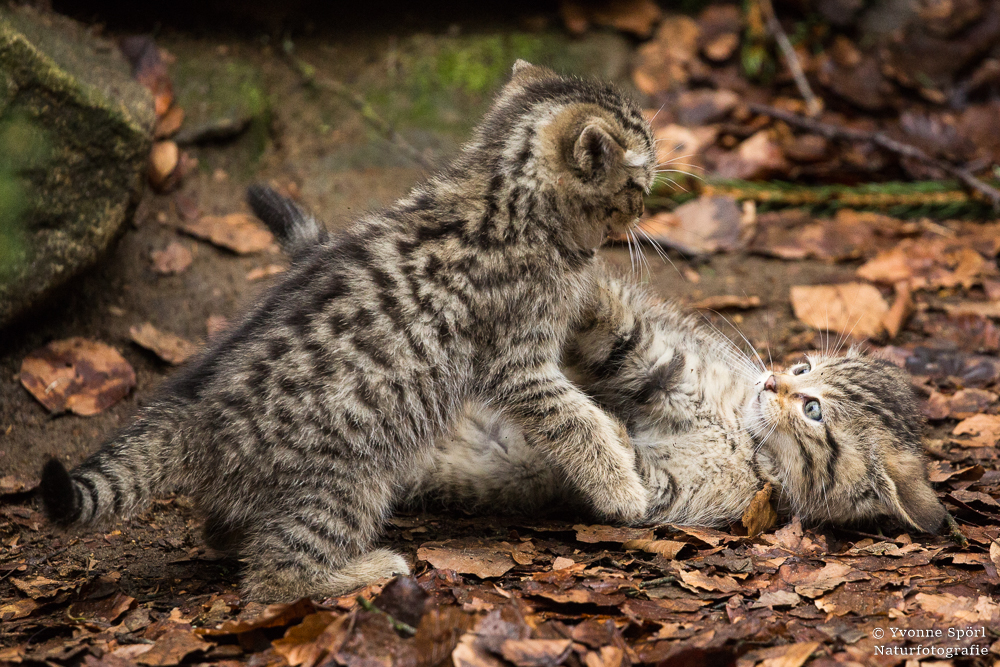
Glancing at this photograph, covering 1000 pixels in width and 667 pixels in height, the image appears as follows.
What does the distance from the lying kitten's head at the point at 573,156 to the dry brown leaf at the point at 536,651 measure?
65.3 inches

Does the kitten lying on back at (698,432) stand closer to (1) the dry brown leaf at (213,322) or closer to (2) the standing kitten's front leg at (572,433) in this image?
(2) the standing kitten's front leg at (572,433)

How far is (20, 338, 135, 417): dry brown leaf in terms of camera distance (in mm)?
4219

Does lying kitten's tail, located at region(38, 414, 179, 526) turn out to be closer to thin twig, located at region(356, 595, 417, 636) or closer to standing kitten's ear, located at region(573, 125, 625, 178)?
thin twig, located at region(356, 595, 417, 636)

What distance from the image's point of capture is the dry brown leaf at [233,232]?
17.2ft

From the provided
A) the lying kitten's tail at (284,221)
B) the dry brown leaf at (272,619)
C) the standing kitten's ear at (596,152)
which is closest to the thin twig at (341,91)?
the lying kitten's tail at (284,221)

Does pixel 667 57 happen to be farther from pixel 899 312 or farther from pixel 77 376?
pixel 77 376

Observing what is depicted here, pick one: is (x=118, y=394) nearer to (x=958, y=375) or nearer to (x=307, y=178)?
(x=307, y=178)

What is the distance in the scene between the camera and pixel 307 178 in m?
5.85

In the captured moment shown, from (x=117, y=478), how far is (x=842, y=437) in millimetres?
2878

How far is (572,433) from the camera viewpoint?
3.51m

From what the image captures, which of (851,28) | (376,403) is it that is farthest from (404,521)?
(851,28)

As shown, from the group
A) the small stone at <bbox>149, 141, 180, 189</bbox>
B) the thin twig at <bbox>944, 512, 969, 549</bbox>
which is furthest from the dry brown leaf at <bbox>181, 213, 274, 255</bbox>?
the thin twig at <bbox>944, 512, 969, 549</bbox>

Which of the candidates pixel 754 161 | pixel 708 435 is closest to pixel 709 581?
pixel 708 435

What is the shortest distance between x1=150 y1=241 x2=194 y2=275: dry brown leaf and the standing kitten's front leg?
245 centimetres
